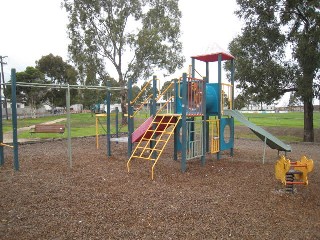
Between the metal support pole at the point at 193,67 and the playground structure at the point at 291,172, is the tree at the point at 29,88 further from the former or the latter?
the playground structure at the point at 291,172

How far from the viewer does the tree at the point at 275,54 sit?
41.5 feet

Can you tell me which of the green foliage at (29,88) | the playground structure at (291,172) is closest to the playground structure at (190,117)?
the playground structure at (291,172)

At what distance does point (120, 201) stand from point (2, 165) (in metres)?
4.88

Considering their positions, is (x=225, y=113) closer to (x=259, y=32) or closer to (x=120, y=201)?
(x=120, y=201)

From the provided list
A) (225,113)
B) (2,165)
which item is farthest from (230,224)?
(2,165)

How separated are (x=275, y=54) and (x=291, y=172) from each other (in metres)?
10.1

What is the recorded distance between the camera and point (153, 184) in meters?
6.32

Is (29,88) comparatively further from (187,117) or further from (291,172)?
(291,172)

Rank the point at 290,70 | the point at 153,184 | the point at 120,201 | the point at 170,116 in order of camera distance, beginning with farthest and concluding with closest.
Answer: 1. the point at 290,70
2. the point at 170,116
3. the point at 153,184
4. the point at 120,201

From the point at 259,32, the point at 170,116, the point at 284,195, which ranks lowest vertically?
the point at 284,195

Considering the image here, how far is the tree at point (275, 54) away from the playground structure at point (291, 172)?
7535 millimetres

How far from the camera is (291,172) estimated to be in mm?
5703

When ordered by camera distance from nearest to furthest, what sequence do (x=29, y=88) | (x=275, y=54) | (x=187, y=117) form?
(x=187, y=117) → (x=275, y=54) → (x=29, y=88)

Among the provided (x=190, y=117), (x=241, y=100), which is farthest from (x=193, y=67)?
(x=241, y=100)
